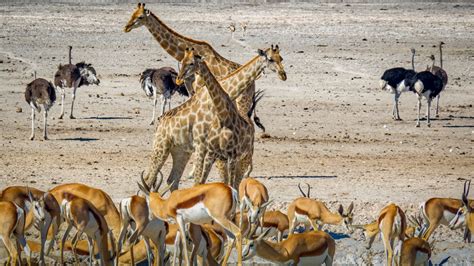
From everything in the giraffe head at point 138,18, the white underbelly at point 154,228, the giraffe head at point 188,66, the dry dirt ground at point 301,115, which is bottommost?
the dry dirt ground at point 301,115

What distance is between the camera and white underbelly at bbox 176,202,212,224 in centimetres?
1152

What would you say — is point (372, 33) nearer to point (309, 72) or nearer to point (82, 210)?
point (309, 72)

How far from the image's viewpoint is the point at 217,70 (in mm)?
16969

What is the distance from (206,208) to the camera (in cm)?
1148

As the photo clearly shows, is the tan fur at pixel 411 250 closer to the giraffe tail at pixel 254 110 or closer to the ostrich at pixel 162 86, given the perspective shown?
the giraffe tail at pixel 254 110

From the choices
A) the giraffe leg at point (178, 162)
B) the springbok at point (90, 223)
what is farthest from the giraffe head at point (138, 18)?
the springbok at point (90, 223)

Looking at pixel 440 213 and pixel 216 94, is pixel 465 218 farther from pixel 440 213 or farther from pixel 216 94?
pixel 216 94

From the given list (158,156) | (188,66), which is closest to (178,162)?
(158,156)

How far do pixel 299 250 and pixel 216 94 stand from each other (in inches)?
131

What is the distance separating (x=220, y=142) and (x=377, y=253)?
240 cm

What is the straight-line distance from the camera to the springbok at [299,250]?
11328mm

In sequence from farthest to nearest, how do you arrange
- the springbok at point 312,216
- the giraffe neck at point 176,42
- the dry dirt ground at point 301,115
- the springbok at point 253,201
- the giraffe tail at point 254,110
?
the giraffe tail at point 254,110 → the giraffe neck at point 176,42 → the dry dirt ground at point 301,115 → the springbok at point 312,216 → the springbok at point 253,201

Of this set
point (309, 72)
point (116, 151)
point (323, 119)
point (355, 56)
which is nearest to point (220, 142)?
point (116, 151)

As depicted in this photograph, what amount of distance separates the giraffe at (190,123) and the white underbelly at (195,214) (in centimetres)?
290
